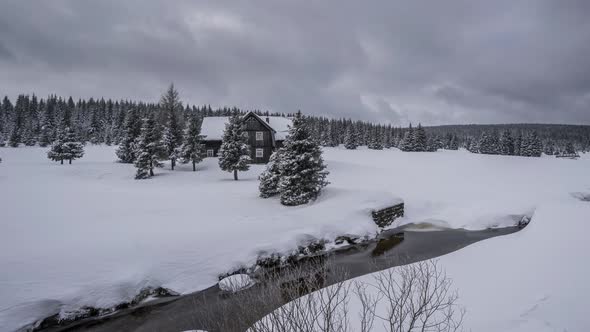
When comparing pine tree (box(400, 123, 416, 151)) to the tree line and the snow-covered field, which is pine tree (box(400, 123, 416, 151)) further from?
the snow-covered field

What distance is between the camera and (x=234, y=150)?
31156 millimetres

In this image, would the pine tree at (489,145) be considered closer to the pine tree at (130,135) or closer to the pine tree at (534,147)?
the pine tree at (534,147)

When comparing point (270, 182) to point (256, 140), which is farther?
point (256, 140)

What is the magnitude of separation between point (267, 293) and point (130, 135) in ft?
138

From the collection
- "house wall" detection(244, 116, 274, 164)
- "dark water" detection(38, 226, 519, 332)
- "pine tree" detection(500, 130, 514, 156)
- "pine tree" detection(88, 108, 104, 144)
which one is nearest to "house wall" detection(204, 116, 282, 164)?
"house wall" detection(244, 116, 274, 164)

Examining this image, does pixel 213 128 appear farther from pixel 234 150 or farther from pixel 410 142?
pixel 410 142

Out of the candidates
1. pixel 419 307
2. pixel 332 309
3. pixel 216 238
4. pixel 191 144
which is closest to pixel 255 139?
pixel 191 144

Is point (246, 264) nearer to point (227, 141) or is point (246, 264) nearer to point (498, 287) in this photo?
point (498, 287)

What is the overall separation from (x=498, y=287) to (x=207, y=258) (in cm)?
1184

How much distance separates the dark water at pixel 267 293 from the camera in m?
6.16

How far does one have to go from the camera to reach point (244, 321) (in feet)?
15.3

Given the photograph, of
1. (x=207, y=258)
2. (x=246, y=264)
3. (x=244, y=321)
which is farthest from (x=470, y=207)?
(x=244, y=321)

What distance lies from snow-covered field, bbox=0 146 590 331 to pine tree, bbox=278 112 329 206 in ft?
3.84

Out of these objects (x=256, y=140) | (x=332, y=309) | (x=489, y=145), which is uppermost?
(x=256, y=140)
